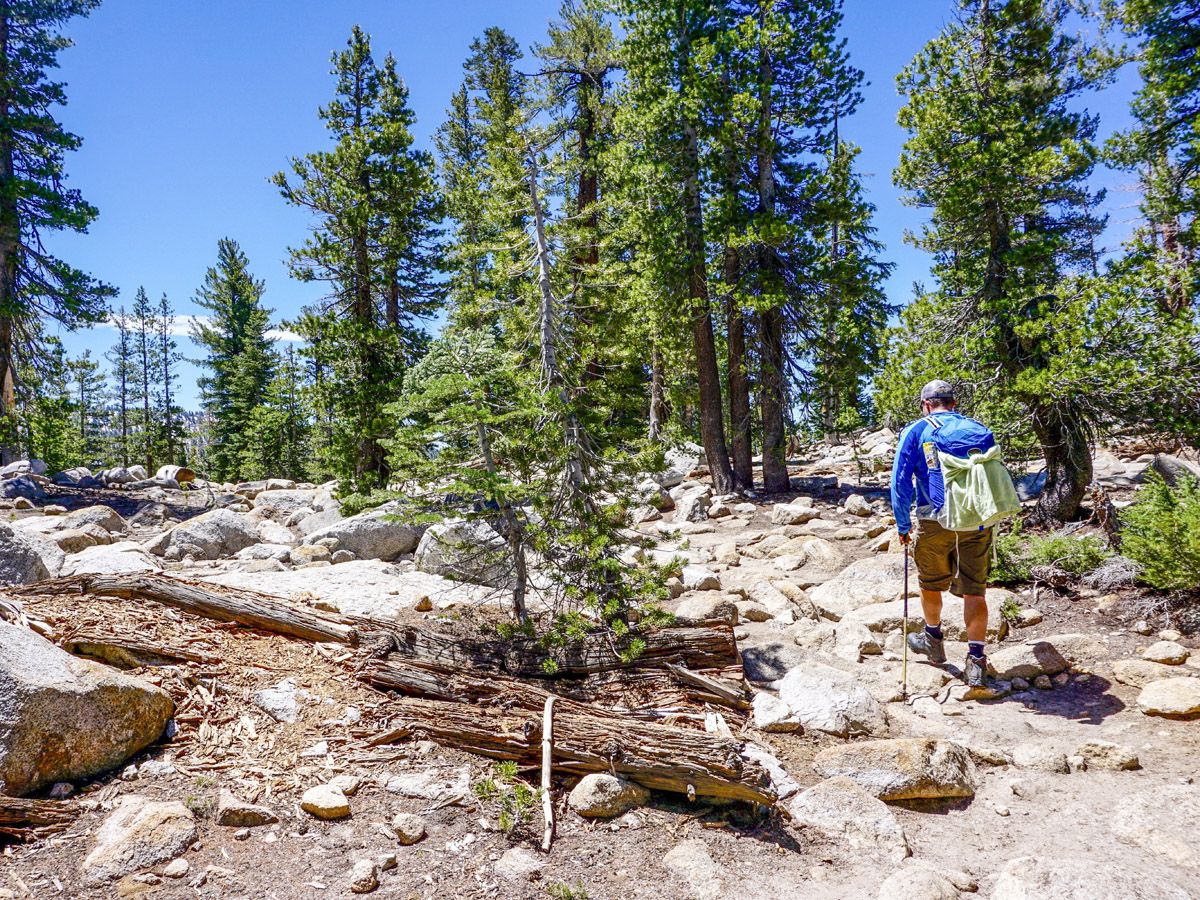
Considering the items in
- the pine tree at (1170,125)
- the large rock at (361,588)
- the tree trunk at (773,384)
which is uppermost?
the pine tree at (1170,125)

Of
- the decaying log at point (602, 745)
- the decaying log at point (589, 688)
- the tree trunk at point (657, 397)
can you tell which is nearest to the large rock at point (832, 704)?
the decaying log at point (589, 688)

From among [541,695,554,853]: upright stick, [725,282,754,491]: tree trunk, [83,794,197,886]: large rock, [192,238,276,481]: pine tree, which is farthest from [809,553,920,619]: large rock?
[192,238,276,481]: pine tree

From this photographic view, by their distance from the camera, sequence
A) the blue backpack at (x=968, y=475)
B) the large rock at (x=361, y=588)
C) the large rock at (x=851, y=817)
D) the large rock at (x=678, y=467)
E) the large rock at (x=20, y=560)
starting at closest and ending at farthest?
the large rock at (x=851, y=817) < the blue backpack at (x=968, y=475) < the large rock at (x=20, y=560) < the large rock at (x=361, y=588) < the large rock at (x=678, y=467)

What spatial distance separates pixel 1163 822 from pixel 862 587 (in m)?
4.12

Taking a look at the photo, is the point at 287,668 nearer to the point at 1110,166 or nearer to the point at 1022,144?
the point at 1022,144

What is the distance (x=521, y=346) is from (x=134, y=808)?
4690 mm

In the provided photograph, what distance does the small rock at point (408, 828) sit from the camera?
3133mm

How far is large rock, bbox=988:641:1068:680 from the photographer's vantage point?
5.20m

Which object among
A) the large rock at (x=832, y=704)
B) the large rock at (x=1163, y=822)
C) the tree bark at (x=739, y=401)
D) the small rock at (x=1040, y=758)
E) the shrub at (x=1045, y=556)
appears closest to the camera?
the large rock at (x=1163, y=822)

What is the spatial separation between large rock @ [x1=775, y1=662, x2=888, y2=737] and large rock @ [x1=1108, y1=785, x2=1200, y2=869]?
1415mm

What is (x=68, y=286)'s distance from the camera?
17297 mm

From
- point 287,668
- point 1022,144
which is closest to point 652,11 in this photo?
point 1022,144

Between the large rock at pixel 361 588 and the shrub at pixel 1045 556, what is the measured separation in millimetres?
5925

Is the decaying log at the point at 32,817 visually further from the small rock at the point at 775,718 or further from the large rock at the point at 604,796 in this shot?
the small rock at the point at 775,718
